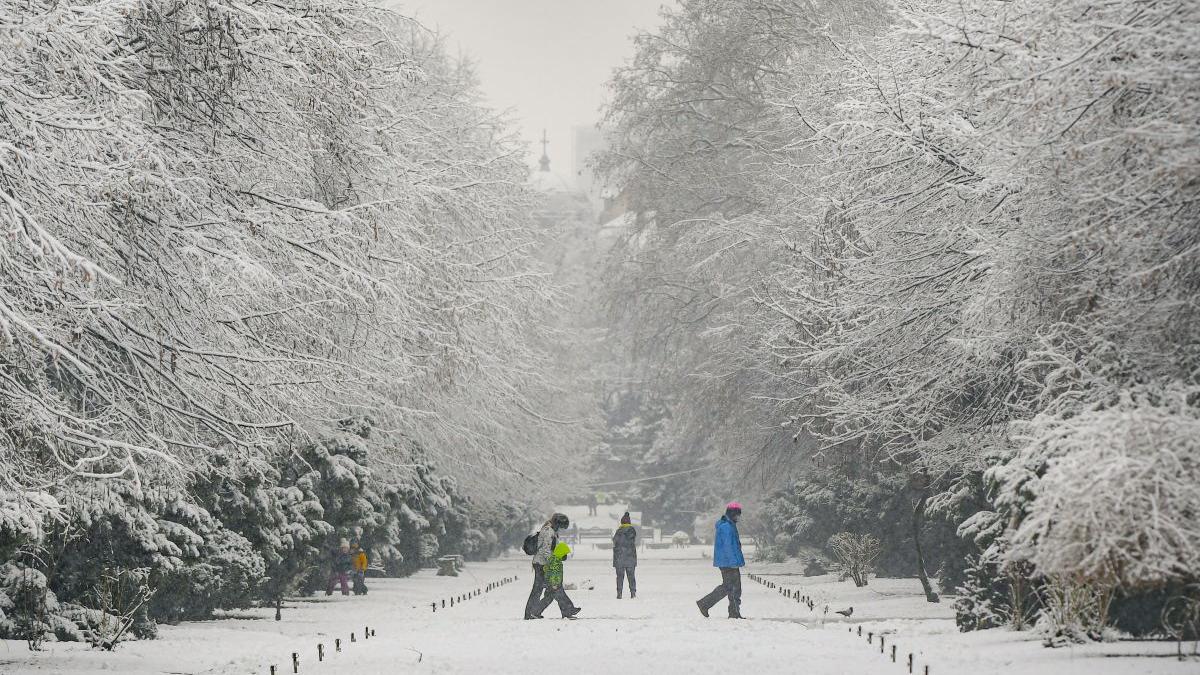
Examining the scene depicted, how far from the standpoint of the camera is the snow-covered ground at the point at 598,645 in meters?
11.1

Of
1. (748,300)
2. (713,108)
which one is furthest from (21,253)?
(713,108)

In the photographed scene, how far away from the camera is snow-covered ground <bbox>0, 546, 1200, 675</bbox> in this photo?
36.3 feet

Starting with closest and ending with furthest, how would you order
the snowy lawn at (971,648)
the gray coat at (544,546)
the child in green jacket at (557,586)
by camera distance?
the snowy lawn at (971,648)
the child in green jacket at (557,586)
the gray coat at (544,546)

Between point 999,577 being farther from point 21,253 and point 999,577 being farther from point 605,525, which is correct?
point 605,525

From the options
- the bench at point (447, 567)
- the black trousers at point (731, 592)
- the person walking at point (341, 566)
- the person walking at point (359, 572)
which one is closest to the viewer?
the black trousers at point (731, 592)

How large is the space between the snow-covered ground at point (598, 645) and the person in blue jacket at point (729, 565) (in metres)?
0.55

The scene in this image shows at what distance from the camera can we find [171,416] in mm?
11008

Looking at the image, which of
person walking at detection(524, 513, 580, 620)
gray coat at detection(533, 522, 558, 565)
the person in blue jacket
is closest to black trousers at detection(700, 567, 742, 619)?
the person in blue jacket

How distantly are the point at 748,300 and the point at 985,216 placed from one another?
12690 millimetres

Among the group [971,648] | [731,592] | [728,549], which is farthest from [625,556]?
[971,648]

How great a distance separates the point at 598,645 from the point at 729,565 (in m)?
4.30

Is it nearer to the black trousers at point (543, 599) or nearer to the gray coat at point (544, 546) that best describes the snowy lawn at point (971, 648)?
the black trousers at point (543, 599)

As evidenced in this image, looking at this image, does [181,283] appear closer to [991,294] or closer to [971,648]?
[991,294]

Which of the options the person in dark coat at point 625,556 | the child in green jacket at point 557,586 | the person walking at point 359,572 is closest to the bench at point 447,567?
the person walking at point 359,572
